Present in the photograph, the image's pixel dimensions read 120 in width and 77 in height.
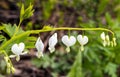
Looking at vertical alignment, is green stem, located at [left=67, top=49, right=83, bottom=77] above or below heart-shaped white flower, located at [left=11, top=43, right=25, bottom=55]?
below

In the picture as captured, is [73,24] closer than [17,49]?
No

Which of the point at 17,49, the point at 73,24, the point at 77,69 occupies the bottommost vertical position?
the point at 77,69

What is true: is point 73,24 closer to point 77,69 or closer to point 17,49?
point 77,69

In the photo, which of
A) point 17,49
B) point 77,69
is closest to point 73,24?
point 77,69

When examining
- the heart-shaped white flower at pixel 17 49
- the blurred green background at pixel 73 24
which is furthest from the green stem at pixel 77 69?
the heart-shaped white flower at pixel 17 49

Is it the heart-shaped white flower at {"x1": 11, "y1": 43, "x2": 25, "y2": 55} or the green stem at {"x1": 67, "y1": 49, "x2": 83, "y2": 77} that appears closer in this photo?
the heart-shaped white flower at {"x1": 11, "y1": 43, "x2": 25, "y2": 55}

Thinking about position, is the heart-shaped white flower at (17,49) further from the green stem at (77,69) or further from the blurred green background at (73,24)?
the green stem at (77,69)

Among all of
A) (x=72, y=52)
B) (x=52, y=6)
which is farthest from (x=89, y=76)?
(x=52, y=6)

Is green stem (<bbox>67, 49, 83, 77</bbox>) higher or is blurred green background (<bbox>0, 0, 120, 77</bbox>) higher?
blurred green background (<bbox>0, 0, 120, 77</bbox>)

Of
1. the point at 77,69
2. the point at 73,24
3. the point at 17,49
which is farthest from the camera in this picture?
the point at 73,24

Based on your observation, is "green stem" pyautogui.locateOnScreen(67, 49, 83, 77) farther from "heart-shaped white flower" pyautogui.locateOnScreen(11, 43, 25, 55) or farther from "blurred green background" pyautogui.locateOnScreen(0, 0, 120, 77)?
"heart-shaped white flower" pyautogui.locateOnScreen(11, 43, 25, 55)

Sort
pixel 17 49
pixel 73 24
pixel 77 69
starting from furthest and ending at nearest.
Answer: pixel 73 24 → pixel 77 69 → pixel 17 49

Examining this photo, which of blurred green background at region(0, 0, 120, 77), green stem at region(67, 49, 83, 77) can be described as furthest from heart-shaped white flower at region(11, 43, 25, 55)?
green stem at region(67, 49, 83, 77)
